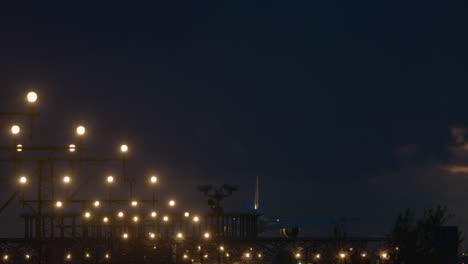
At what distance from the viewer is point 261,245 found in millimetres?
67188

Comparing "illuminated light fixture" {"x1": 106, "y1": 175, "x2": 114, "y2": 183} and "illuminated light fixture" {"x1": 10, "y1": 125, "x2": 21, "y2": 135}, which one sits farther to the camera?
"illuminated light fixture" {"x1": 106, "y1": 175, "x2": 114, "y2": 183}

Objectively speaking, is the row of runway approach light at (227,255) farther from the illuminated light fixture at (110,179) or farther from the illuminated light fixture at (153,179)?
the illuminated light fixture at (110,179)

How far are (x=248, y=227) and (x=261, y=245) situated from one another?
64.5ft

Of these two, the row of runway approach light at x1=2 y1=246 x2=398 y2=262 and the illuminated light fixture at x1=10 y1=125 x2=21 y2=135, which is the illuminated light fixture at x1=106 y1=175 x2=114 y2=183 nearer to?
the row of runway approach light at x1=2 y1=246 x2=398 y2=262

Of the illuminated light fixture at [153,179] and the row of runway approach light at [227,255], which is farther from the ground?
the illuminated light fixture at [153,179]

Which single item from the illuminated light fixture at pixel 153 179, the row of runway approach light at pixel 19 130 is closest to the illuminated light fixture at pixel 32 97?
the row of runway approach light at pixel 19 130

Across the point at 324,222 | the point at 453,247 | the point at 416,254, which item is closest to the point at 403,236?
the point at 416,254

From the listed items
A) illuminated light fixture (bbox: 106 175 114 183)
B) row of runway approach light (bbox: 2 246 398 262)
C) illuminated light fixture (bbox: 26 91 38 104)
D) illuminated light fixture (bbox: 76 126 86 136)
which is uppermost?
illuminated light fixture (bbox: 106 175 114 183)

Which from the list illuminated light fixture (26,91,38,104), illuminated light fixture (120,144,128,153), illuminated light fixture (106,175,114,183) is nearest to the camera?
illuminated light fixture (26,91,38,104)

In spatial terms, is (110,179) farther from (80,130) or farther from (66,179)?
(80,130)

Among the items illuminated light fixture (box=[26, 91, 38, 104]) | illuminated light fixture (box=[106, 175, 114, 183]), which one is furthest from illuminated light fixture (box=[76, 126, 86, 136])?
illuminated light fixture (box=[106, 175, 114, 183])

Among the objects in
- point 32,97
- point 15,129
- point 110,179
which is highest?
point 110,179

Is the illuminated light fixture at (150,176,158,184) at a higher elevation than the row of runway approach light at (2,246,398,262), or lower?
higher

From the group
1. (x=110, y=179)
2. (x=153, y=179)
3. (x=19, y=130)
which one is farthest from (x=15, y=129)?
(x=110, y=179)
